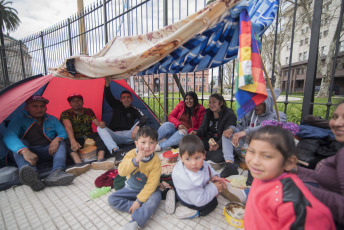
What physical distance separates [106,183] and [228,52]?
259cm

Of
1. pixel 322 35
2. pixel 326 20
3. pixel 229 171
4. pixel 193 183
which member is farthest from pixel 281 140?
pixel 322 35

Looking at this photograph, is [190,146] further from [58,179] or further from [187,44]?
[58,179]

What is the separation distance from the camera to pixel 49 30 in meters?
7.20

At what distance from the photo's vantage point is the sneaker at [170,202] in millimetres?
1765

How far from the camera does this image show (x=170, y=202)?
5.92 feet

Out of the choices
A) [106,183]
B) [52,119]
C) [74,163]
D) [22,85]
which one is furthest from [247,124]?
[22,85]

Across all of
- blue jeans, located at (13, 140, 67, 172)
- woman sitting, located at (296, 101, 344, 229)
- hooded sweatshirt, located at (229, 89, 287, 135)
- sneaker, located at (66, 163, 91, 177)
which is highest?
hooded sweatshirt, located at (229, 89, 287, 135)

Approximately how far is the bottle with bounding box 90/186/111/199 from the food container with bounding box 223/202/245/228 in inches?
57.3

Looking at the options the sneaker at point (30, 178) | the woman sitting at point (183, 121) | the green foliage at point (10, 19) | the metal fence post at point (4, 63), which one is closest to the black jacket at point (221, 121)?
the woman sitting at point (183, 121)

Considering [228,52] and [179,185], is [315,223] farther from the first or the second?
[228,52]

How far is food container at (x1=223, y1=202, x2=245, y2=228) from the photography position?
5.18ft

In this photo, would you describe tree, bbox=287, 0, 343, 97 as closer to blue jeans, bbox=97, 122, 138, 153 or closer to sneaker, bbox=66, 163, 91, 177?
blue jeans, bbox=97, 122, 138, 153

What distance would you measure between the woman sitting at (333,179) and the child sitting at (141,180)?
4.34 ft

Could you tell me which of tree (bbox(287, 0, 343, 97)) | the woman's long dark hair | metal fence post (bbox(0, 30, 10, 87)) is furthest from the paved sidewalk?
metal fence post (bbox(0, 30, 10, 87))
